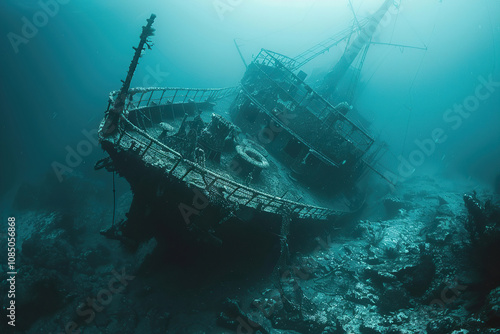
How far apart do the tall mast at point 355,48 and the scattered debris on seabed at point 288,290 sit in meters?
15.1

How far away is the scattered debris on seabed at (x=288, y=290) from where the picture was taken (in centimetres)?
828

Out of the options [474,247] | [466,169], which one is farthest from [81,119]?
[466,169]

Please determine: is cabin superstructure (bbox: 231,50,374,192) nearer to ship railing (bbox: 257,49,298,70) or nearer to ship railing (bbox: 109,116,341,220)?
ship railing (bbox: 257,49,298,70)

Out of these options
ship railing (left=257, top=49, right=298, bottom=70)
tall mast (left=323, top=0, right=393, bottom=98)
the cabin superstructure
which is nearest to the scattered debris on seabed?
the cabin superstructure

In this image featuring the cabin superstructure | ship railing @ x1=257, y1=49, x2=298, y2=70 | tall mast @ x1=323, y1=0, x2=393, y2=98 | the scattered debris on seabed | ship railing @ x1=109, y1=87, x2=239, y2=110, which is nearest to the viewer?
the scattered debris on seabed

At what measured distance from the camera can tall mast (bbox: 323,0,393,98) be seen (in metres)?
21.9

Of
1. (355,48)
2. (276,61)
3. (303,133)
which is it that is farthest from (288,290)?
(355,48)

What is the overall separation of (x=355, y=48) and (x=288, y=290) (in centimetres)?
2361

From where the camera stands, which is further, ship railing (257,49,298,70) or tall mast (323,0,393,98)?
tall mast (323,0,393,98)

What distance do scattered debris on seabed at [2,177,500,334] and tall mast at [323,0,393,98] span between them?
1513 centimetres

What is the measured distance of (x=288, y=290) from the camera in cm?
987

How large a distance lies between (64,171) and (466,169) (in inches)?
3017

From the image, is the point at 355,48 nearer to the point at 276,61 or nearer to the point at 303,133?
the point at 276,61

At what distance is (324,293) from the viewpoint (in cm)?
1028
